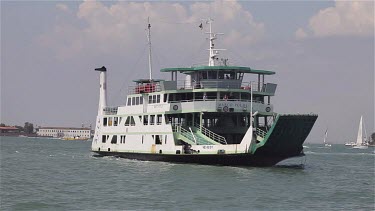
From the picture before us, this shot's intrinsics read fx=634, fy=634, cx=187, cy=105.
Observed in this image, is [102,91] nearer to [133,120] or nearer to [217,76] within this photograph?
[133,120]

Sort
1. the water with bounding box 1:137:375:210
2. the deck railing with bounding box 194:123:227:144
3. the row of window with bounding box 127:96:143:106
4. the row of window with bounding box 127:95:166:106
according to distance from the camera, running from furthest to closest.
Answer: the row of window with bounding box 127:96:143:106, the row of window with bounding box 127:95:166:106, the deck railing with bounding box 194:123:227:144, the water with bounding box 1:137:375:210

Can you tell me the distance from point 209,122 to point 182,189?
64.2 feet

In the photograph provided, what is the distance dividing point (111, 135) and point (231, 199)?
26.4 m

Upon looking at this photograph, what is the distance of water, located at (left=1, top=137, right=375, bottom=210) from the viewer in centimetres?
2486

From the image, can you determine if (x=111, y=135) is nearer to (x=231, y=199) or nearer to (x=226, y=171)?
(x=226, y=171)

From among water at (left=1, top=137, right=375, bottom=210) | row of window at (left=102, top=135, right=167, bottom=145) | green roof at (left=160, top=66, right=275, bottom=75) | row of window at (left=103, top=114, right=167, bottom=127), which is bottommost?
water at (left=1, top=137, right=375, bottom=210)

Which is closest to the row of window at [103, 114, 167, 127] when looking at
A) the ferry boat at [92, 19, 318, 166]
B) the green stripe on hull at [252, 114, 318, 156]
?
the ferry boat at [92, 19, 318, 166]

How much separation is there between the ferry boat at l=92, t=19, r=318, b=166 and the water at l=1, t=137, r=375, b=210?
3.71ft

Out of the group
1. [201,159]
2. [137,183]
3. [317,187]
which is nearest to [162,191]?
[137,183]

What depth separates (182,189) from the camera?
94.7ft

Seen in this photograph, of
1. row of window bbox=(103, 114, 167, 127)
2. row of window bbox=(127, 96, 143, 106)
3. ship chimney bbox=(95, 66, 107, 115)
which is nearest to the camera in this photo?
row of window bbox=(103, 114, 167, 127)

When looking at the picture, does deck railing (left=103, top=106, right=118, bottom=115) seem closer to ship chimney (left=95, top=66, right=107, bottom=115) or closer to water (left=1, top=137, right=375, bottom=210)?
ship chimney (left=95, top=66, right=107, bottom=115)

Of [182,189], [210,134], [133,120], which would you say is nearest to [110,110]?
[133,120]

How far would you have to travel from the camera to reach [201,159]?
39.6 meters
